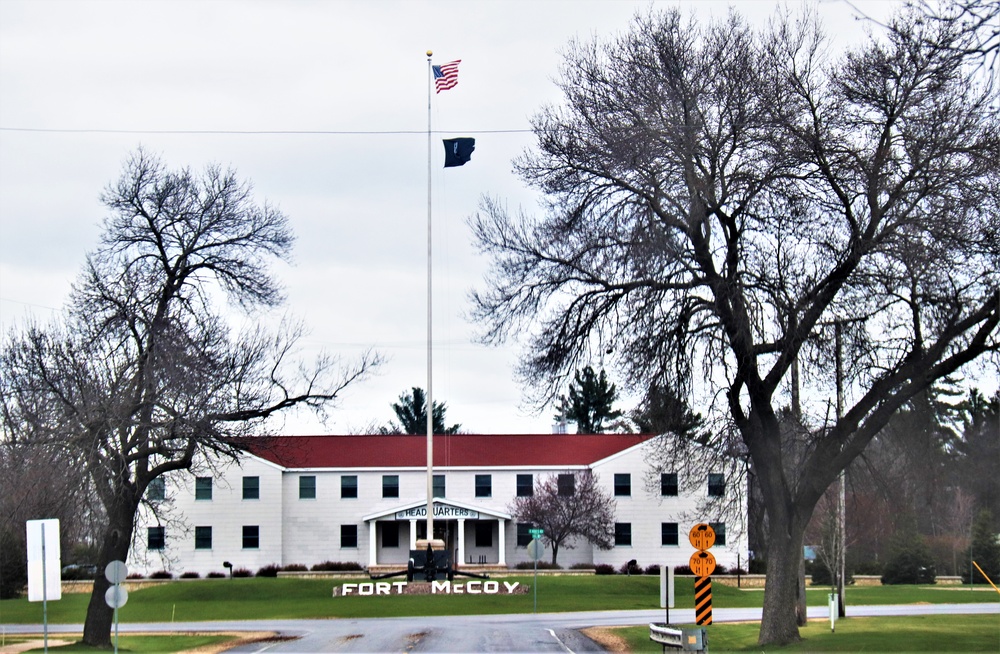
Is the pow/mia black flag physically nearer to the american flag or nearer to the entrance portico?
the american flag

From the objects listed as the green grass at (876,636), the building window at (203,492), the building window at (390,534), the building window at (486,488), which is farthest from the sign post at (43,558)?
the building window at (486,488)

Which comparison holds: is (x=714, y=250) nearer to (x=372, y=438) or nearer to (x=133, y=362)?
(x=133, y=362)

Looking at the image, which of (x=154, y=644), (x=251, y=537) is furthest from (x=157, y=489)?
(x=251, y=537)

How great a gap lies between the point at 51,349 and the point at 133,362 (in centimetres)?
202

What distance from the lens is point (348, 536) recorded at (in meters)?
69.9

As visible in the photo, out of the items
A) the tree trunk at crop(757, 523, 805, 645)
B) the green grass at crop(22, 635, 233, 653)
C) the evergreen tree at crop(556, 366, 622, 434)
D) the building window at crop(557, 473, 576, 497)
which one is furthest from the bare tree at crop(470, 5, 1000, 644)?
the evergreen tree at crop(556, 366, 622, 434)

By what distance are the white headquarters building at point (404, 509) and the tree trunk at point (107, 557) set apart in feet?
121

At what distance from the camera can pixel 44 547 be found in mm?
20812

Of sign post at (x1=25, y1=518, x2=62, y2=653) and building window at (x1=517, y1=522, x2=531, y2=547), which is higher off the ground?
sign post at (x1=25, y1=518, x2=62, y2=653)

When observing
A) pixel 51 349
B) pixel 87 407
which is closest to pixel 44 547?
pixel 87 407

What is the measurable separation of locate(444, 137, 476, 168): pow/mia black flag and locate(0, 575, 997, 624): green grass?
686 inches

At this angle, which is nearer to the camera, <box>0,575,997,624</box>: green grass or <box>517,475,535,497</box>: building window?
<box>0,575,997,624</box>: green grass

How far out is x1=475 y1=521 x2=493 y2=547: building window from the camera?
7081cm

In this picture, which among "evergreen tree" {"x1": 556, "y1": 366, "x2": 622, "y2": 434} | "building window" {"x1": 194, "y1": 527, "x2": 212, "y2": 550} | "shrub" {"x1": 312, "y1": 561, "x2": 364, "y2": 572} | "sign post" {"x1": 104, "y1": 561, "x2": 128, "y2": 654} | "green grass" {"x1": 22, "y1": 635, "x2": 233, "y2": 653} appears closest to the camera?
"sign post" {"x1": 104, "y1": 561, "x2": 128, "y2": 654}
